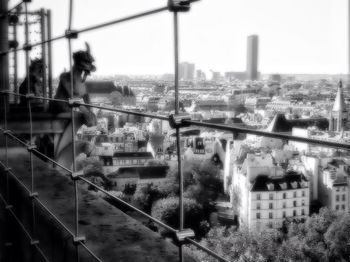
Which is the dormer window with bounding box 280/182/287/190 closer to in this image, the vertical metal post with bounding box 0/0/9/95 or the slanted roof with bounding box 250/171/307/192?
the slanted roof with bounding box 250/171/307/192

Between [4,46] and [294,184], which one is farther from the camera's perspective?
[4,46]

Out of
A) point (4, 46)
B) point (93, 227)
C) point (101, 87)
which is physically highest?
point (4, 46)

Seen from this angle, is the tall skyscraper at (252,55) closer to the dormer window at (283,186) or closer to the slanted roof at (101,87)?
the dormer window at (283,186)

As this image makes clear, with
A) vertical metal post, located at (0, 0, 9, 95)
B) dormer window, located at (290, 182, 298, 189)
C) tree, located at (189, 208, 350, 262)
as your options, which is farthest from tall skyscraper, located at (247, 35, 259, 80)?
vertical metal post, located at (0, 0, 9, 95)

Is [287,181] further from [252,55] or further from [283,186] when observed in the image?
[252,55]

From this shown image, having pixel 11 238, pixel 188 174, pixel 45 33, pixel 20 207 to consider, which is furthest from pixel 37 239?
pixel 188 174

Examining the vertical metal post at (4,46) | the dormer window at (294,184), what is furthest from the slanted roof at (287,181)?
the vertical metal post at (4,46)

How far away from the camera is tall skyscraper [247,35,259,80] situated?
81cm

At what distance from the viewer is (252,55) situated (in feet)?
2.73

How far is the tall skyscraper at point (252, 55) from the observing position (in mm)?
813

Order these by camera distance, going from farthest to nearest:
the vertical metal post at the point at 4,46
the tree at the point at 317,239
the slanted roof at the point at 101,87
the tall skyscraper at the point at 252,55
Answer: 1. the vertical metal post at the point at 4,46
2. the slanted roof at the point at 101,87
3. the tall skyscraper at the point at 252,55
4. the tree at the point at 317,239

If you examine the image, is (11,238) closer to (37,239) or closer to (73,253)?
(37,239)

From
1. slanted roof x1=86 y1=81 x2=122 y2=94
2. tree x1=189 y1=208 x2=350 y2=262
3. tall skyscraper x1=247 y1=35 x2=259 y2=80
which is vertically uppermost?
tall skyscraper x1=247 y1=35 x2=259 y2=80

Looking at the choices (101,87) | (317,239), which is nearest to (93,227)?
(317,239)
